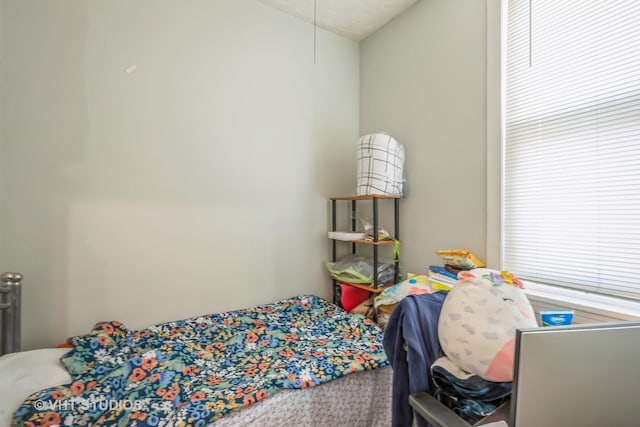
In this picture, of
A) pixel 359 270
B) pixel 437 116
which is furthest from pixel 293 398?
pixel 437 116

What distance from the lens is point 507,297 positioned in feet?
2.78

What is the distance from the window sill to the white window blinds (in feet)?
0.12

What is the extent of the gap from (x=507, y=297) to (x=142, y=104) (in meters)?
2.11

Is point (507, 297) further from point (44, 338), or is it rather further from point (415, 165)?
point (44, 338)

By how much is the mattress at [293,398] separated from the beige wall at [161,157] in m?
0.36

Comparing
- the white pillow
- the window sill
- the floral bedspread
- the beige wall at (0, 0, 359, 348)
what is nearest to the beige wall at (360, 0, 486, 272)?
the window sill

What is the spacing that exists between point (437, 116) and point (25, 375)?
2550 millimetres

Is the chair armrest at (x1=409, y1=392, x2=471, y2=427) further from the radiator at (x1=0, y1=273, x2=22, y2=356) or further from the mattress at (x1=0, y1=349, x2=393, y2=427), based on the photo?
the radiator at (x1=0, y1=273, x2=22, y2=356)

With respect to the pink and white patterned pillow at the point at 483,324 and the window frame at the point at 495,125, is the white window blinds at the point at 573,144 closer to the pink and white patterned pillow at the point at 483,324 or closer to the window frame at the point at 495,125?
the window frame at the point at 495,125

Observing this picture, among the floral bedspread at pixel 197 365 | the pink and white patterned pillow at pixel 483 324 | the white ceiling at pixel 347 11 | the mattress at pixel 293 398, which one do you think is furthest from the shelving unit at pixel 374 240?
the white ceiling at pixel 347 11

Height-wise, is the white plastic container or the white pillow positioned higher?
the white plastic container

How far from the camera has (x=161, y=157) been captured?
181 centimetres

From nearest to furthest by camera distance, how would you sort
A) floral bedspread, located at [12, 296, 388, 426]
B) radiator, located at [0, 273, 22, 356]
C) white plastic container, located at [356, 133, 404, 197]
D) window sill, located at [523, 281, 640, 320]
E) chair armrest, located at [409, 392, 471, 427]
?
chair armrest, located at [409, 392, 471, 427]
floral bedspread, located at [12, 296, 388, 426]
window sill, located at [523, 281, 640, 320]
radiator, located at [0, 273, 22, 356]
white plastic container, located at [356, 133, 404, 197]

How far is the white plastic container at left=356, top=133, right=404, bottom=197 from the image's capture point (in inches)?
77.3
